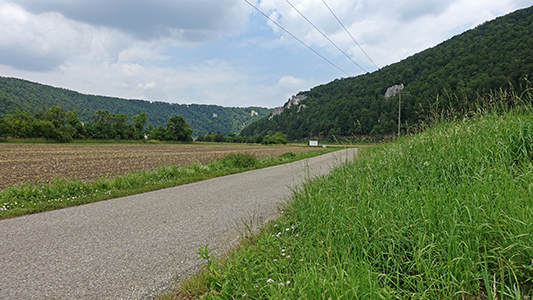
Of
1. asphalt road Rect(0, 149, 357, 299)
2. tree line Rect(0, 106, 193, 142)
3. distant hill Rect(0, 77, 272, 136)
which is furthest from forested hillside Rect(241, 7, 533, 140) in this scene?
distant hill Rect(0, 77, 272, 136)

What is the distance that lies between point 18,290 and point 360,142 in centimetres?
762

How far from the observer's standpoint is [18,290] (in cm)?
267

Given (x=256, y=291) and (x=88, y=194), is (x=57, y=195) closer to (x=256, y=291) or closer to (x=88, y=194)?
(x=88, y=194)

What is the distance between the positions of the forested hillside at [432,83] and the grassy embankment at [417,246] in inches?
87.1

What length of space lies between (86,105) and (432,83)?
6699 inches

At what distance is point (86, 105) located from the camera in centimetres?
14350

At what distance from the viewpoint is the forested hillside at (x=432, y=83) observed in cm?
756

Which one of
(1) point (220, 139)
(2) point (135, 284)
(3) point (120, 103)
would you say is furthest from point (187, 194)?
(3) point (120, 103)

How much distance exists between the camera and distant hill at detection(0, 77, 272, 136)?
343 ft

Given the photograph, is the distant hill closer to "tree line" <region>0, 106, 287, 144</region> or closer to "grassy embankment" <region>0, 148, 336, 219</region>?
"tree line" <region>0, 106, 287, 144</region>

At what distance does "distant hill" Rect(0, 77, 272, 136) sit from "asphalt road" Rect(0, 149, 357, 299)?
4355 inches

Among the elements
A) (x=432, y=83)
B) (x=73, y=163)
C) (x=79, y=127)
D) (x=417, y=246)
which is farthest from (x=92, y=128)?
(x=417, y=246)

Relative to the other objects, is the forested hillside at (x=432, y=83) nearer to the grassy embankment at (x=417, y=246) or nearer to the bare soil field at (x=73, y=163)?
the grassy embankment at (x=417, y=246)

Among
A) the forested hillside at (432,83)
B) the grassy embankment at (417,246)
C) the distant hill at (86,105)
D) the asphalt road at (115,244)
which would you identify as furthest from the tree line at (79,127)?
the grassy embankment at (417,246)
